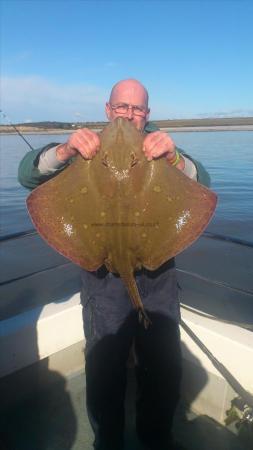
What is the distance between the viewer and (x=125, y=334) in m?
3.07

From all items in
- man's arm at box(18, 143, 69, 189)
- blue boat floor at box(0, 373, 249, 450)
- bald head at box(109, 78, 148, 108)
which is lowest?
blue boat floor at box(0, 373, 249, 450)

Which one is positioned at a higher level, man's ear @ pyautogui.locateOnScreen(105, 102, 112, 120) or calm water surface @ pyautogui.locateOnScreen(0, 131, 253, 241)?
man's ear @ pyautogui.locateOnScreen(105, 102, 112, 120)

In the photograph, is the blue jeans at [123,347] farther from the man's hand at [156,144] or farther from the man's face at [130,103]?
the man's face at [130,103]

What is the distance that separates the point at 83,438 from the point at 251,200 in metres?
14.8

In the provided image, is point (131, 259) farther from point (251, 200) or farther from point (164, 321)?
point (251, 200)

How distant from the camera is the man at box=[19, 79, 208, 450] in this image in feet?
9.81

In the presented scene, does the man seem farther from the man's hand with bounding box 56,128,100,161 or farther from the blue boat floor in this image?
the man's hand with bounding box 56,128,100,161

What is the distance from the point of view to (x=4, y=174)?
24500 millimetres

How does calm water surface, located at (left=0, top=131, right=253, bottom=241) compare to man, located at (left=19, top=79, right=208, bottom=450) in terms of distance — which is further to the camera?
calm water surface, located at (left=0, top=131, right=253, bottom=241)

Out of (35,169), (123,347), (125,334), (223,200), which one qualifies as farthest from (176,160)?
(223,200)

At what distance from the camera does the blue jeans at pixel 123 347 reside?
3004 mm

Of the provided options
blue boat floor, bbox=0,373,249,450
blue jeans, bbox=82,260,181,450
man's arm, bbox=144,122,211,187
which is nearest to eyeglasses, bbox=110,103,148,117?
man's arm, bbox=144,122,211,187

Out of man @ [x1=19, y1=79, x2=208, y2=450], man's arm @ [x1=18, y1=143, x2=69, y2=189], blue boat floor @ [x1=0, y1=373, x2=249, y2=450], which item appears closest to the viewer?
man's arm @ [x1=18, y1=143, x2=69, y2=189]

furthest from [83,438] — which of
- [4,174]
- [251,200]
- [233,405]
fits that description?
[4,174]
